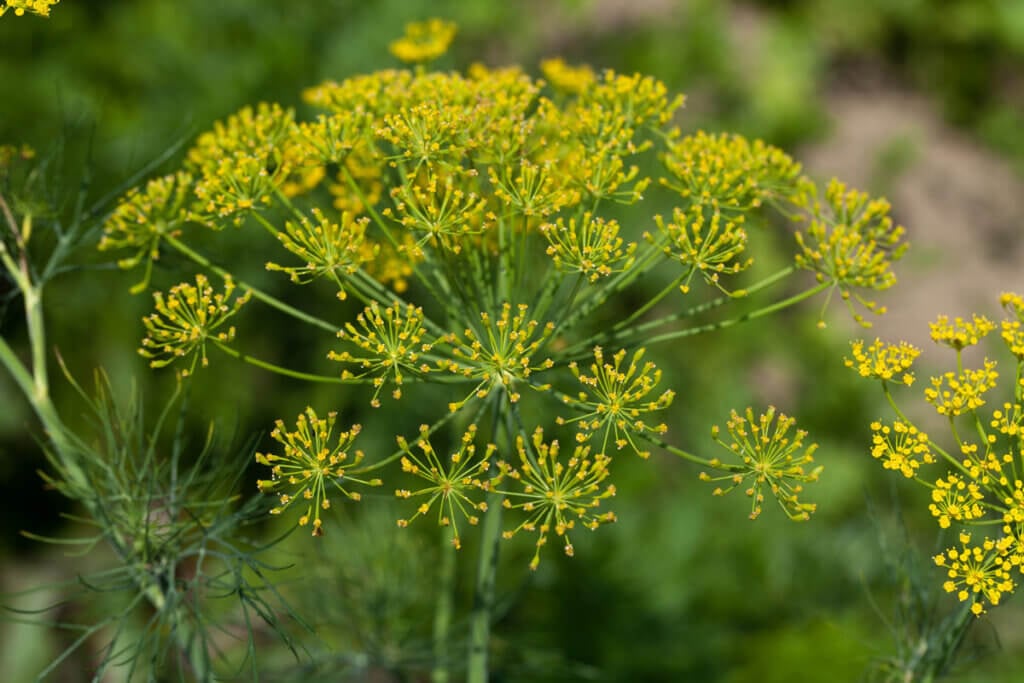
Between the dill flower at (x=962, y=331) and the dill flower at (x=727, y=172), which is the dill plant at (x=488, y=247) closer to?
the dill flower at (x=727, y=172)

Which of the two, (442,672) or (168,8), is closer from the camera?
(442,672)

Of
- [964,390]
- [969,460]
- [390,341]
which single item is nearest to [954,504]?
[969,460]

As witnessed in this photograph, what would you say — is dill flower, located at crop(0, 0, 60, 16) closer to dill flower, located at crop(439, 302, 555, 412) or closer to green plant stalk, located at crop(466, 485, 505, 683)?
dill flower, located at crop(439, 302, 555, 412)

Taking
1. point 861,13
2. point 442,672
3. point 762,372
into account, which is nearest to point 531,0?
point 861,13

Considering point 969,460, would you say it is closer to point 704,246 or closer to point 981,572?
point 981,572

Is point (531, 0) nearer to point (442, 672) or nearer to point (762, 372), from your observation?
point (762, 372)

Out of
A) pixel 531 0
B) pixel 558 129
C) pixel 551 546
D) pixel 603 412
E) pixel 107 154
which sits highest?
pixel 531 0
